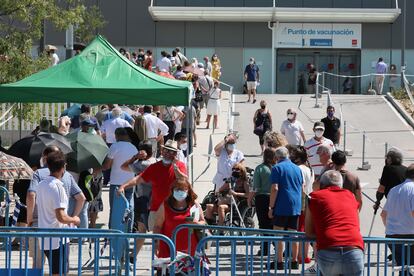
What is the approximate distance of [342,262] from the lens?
1059 centimetres

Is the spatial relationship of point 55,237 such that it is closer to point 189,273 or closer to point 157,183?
point 189,273

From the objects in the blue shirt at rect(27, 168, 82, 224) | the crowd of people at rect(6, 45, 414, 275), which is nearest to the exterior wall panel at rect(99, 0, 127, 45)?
the crowd of people at rect(6, 45, 414, 275)

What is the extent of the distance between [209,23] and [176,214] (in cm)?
3991

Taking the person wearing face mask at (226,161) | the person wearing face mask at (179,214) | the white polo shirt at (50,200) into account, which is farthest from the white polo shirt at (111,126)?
the white polo shirt at (50,200)

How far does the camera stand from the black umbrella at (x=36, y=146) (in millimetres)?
15383

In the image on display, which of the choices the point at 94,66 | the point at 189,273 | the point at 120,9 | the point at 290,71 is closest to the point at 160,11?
the point at 120,9

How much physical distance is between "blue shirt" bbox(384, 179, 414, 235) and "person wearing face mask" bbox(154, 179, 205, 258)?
2.27 metres

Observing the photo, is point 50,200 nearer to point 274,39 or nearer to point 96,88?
point 96,88

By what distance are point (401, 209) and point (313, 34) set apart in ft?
128

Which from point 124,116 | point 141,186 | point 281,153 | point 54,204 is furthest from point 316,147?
point 54,204

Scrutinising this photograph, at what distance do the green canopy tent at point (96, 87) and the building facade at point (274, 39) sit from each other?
3347 cm

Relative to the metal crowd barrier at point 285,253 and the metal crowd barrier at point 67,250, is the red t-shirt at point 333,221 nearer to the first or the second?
the metal crowd barrier at point 285,253

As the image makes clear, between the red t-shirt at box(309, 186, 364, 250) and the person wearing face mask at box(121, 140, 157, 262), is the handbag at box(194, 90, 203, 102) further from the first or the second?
the red t-shirt at box(309, 186, 364, 250)

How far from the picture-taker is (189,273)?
10.9 m
